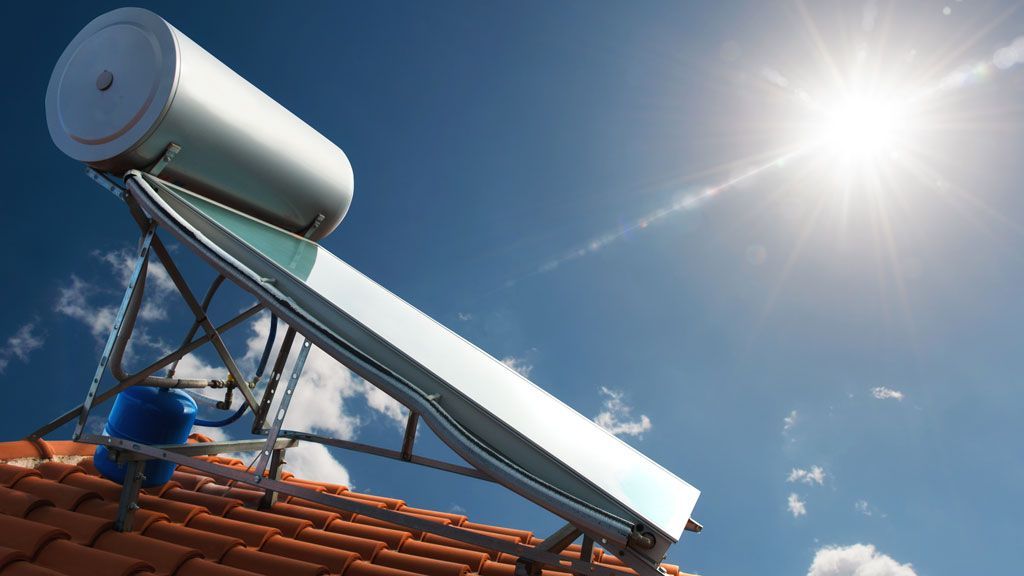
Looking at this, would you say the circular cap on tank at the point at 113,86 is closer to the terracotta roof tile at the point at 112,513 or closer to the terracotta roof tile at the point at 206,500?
the terracotta roof tile at the point at 112,513

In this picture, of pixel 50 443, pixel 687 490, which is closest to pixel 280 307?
pixel 687 490

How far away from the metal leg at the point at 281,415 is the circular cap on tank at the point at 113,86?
1.54 metres

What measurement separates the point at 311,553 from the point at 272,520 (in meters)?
0.73

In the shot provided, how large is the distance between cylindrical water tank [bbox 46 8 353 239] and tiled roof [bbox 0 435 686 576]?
2.05m

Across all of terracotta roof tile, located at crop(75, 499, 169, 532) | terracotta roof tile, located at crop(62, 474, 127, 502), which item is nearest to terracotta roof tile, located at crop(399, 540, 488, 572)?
terracotta roof tile, located at crop(75, 499, 169, 532)

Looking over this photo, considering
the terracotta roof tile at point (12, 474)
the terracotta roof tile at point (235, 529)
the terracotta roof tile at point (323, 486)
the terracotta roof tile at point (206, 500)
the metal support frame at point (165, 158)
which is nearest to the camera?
the metal support frame at point (165, 158)

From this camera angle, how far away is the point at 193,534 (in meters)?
3.86

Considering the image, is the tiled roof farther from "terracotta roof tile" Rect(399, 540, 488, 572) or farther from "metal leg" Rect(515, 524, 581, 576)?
"metal leg" Rect(515, 524, 581, 576)

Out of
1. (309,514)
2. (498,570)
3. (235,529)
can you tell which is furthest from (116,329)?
(498,570)

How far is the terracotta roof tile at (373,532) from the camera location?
4517mm

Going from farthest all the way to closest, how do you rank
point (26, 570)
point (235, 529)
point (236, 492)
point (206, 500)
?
point (236, 492) → point (206, 500) → point (235, 529) → point (26, 570)

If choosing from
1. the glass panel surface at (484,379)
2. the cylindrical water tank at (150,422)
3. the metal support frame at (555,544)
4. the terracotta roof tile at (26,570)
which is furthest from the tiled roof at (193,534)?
the glass panel surface at (484,379)

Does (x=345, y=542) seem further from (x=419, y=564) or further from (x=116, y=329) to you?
(x=116, y=329)

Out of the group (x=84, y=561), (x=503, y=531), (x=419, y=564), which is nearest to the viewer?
(x=84, y=561)
